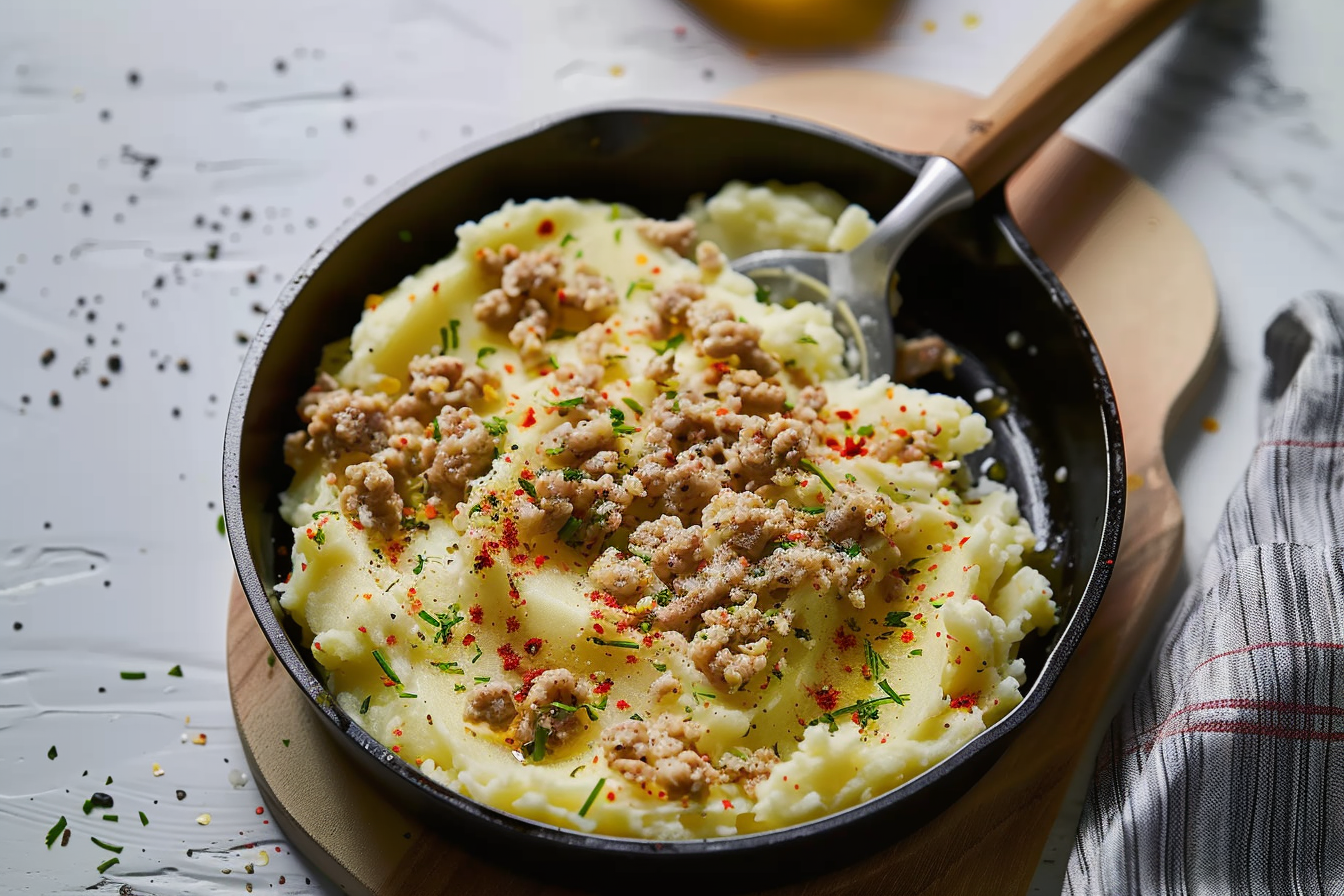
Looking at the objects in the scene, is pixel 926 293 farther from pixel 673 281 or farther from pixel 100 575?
pixel 100 575

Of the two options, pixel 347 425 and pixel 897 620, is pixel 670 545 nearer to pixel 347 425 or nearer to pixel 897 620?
pixel 897 620

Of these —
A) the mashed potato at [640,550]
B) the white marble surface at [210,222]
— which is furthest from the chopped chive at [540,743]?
the white marble surface at [210,222]

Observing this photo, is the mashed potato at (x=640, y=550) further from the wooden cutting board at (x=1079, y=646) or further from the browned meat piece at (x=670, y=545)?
the wooden cutting board at (x=1079, y=646)

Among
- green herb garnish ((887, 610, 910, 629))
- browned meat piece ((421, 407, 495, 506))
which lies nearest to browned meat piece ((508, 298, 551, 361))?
browned meat piece ((421, 407, 495, 506))

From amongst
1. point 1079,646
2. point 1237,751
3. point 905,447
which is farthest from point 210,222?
point 1237,751

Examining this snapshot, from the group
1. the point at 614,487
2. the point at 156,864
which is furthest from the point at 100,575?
the point at 614,487
